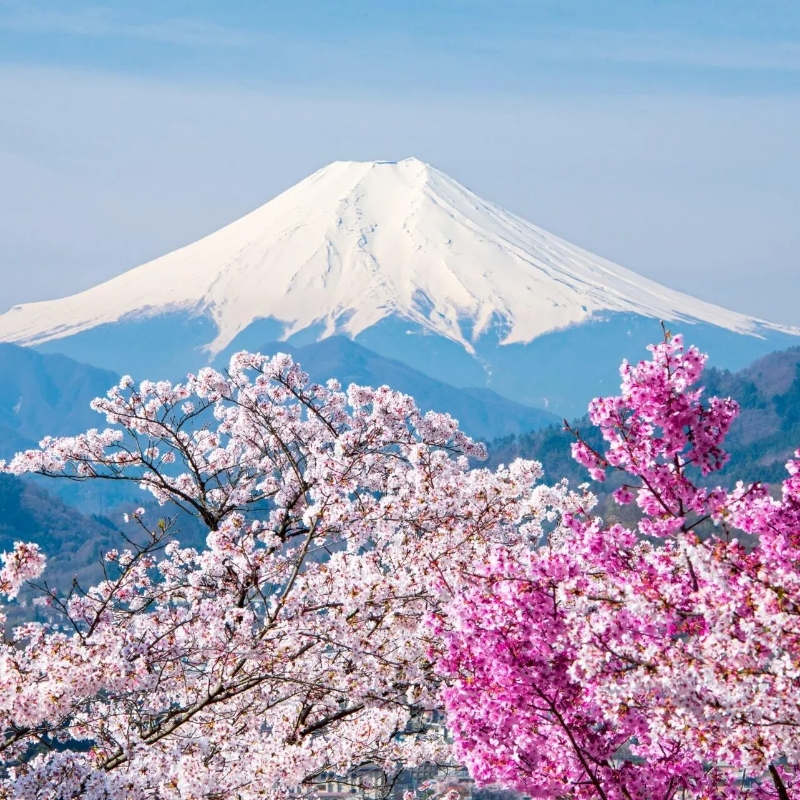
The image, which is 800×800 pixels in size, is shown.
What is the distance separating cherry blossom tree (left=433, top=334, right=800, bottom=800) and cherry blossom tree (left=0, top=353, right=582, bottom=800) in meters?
0.90

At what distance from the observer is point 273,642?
9.75m

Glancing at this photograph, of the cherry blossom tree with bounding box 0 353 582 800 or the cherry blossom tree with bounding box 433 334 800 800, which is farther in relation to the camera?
the cherry blossom tree with bounding box 0 353 582 800

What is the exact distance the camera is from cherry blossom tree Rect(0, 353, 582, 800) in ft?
26.6

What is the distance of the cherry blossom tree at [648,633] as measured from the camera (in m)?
6.56

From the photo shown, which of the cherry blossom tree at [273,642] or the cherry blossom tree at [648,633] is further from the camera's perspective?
the cherry blossom tree at [273,642]

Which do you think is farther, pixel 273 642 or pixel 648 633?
pixel 273 642

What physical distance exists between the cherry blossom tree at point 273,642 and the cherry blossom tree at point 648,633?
904 mm

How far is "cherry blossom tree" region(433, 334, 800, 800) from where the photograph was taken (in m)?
6.56

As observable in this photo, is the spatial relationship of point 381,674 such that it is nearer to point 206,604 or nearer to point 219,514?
point 206,604

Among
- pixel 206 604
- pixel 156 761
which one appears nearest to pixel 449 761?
pixel 206 604

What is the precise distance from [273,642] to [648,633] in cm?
366

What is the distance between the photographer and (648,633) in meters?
7.15

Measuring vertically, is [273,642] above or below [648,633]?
below

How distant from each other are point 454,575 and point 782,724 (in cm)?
289
